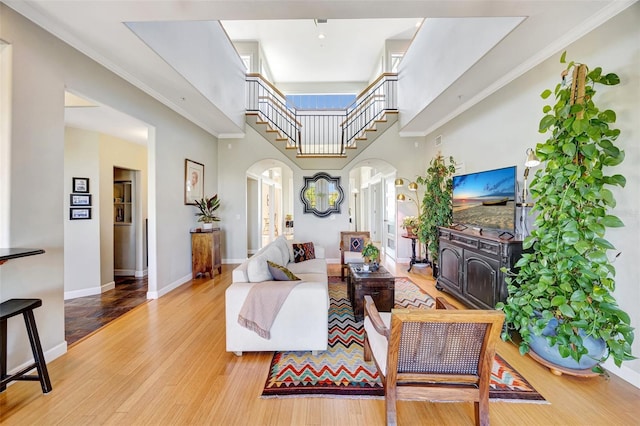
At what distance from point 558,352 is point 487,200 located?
1.80 meters

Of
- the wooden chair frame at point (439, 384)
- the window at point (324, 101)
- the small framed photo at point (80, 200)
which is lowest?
the wooden chair frame at point (439, 384)

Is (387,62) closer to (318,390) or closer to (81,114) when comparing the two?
(81,114)

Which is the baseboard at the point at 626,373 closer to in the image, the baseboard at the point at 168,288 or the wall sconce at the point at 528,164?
the wall sconce at the point at 528,164

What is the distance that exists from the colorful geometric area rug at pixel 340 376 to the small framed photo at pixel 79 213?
373 cm

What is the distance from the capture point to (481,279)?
10.4 feet

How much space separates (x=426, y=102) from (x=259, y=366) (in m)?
4.39

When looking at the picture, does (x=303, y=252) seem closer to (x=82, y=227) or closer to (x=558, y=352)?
(x=558, y=352)

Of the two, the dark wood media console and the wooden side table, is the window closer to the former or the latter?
the wooden side table

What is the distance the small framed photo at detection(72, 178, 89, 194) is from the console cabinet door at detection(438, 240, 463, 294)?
5481mm

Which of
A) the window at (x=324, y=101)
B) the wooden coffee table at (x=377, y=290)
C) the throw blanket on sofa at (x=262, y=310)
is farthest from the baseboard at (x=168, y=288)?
the window at (x=324, y=101)

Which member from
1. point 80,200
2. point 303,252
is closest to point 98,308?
point 80,200

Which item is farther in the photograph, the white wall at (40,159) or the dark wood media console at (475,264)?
the dark wood media console at (475,264)

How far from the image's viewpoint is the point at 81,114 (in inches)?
136

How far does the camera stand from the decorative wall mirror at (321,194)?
6473 mm
